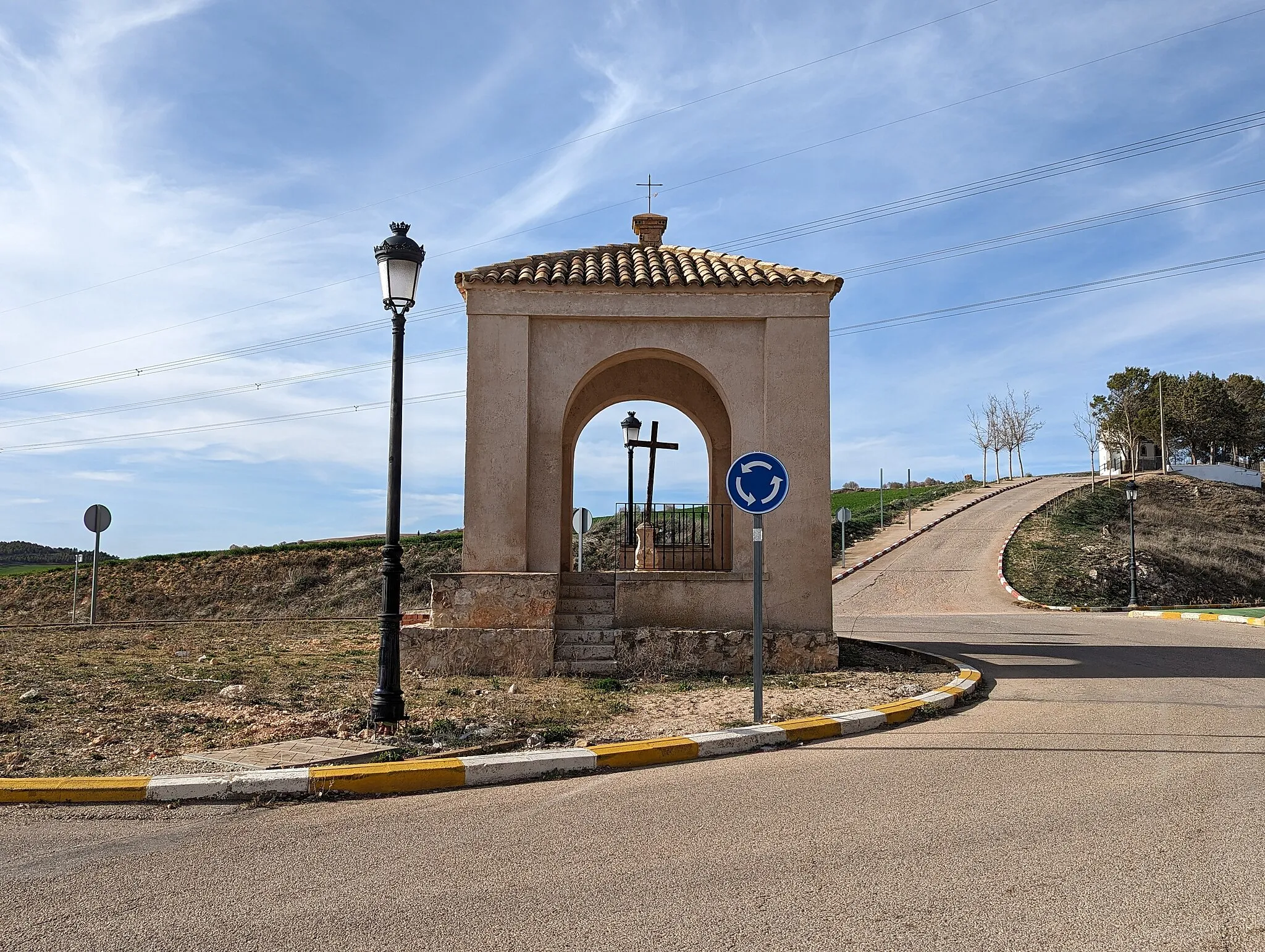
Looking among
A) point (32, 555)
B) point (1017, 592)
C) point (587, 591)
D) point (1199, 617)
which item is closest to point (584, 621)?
point (587, 591)

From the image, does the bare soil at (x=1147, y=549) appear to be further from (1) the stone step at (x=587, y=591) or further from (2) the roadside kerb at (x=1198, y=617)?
(1) the stone step at (x=587, y=591)

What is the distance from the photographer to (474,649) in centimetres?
1235

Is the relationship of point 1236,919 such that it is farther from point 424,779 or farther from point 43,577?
point 43,577

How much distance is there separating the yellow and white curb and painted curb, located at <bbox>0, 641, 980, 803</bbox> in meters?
18.3

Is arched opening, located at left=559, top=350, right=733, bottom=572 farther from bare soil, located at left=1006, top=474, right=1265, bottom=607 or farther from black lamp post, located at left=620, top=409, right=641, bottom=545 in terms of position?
bare soil, located at left=1006, top=474, right=1265, bottom=607

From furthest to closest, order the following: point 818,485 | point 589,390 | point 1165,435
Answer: point 1165,435
point 589,390
point 818,485

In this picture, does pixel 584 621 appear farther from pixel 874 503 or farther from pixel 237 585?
pixel 874 503

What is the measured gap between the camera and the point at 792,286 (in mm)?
13242

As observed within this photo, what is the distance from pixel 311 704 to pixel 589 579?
17.5 feet

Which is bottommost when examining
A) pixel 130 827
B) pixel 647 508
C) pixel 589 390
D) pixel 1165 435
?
pixel 130 827

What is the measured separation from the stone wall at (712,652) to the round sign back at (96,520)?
1655cm

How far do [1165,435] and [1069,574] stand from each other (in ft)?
154

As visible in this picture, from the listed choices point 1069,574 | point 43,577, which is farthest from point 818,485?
point 43,577

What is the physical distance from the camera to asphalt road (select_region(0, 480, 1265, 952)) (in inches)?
148
